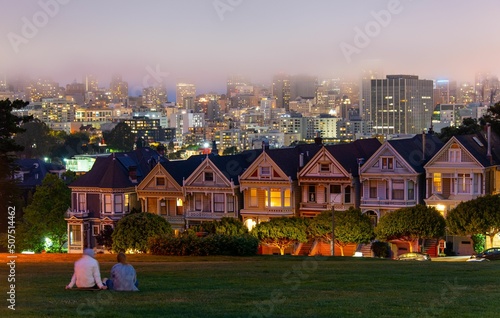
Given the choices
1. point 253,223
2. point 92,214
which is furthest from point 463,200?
point 92,214

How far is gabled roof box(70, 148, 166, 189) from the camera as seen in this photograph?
6116 centimetres

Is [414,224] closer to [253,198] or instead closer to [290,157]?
[290,157]

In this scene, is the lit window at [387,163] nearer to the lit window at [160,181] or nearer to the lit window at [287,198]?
the lit window at [287,198]

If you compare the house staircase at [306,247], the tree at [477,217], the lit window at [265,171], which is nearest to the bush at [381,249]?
the tree at [477,217]

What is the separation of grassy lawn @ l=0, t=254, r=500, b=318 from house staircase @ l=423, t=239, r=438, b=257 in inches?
914

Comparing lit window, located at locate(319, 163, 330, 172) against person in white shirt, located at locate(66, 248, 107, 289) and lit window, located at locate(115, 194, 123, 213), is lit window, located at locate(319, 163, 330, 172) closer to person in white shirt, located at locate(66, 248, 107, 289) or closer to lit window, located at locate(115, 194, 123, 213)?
lit window, located at locate(115, 194, 123, 213)

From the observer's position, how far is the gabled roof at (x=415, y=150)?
55.5 metres

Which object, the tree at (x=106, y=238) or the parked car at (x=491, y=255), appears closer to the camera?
the parked car at (x=491, y=255)

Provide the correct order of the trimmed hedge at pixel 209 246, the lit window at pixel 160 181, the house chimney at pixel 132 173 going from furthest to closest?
the house chimney at pixel 132 173 → the lit window at pixel 160 181 → the trimmed hedge at pixel 209 246

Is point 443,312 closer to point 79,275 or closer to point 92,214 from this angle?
point 79,275

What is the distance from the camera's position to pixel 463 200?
53906 mm

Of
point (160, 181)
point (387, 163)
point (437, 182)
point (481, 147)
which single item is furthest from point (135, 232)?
point (481, 147)

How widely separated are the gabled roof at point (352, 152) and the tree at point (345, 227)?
411 cm

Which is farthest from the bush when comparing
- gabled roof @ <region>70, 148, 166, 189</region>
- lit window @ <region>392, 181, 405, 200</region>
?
gabled roof @ <region>70, 148, 166, 189</region>
